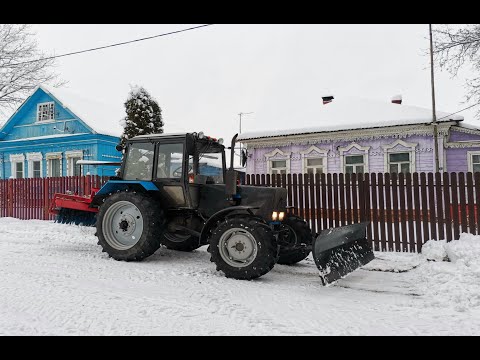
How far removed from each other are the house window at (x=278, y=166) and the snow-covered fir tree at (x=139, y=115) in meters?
5.91

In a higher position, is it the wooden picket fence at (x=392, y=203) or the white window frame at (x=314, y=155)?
the white window frame at (x=314, y=155)

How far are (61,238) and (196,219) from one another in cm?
446

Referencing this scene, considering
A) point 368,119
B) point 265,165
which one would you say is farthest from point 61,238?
point 368,119

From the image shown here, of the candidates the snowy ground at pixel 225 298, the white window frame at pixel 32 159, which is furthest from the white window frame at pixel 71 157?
the snowy ground at pixel 225 298

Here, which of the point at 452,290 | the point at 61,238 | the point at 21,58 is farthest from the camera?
the point at 21,58

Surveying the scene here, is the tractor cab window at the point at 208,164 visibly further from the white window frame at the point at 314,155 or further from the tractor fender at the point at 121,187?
the white window frame at the point at 314,155

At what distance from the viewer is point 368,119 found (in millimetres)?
16375

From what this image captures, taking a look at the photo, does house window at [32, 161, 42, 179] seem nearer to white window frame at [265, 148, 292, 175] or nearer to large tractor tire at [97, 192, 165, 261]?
white window frame at [265, 148, 292, 175]

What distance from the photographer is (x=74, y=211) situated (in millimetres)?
7133

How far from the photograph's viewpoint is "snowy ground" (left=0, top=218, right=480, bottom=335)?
3.23 meters

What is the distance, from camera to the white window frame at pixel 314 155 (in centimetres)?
1728

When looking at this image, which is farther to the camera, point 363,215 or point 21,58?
point 21,58

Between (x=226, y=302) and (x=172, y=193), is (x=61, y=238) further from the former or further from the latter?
(x=226, y=302)

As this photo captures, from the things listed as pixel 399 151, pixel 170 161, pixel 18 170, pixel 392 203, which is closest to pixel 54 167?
pixel 18 170
